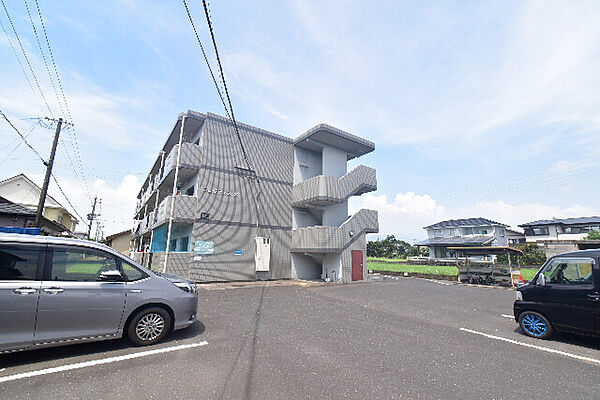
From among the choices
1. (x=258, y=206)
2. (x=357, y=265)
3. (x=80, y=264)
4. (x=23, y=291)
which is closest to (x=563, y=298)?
(x=80, y=264)

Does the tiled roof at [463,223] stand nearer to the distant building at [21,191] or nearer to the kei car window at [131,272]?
the kei car window at [131,272]

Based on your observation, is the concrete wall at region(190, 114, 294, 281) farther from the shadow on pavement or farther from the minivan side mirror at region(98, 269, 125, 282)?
the minivan side mirror at region(98, 269, 125, 282)

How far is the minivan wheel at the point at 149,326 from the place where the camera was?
409 cm

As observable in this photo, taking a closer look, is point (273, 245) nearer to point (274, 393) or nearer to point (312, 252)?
point (312, 252)

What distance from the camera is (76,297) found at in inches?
146

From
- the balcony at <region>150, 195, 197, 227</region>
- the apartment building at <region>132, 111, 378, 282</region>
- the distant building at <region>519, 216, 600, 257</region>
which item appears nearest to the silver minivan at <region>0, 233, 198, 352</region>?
the apartment building at <region>132, 111, 378, 282</region>

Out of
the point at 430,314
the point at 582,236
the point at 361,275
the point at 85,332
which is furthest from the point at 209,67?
the point at 582,236

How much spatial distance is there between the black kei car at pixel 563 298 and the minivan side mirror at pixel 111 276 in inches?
315

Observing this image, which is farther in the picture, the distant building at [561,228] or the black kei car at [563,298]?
the distant building at [561,228]

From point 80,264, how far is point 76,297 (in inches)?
20.5

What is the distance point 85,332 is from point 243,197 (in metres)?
10.7

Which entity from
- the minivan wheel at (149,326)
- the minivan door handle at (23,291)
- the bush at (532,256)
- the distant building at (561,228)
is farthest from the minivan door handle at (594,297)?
the distant building at (561,228)

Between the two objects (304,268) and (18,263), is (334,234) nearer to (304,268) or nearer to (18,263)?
(304,268)

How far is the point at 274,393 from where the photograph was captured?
2.87 meters
